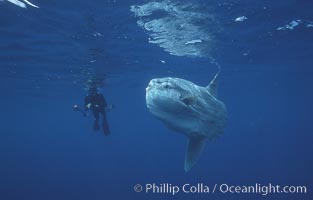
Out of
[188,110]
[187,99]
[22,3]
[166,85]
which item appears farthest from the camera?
[22,3]

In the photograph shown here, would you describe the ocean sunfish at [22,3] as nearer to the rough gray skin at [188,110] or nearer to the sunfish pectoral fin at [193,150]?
the rough gray skin at [188,110]

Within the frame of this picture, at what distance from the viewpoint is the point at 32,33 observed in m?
16.3

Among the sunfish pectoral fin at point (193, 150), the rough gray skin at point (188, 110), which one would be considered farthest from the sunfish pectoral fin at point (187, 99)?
the sunfish pectoral fin at point (193, 150)

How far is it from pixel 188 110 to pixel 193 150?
5.41 feet

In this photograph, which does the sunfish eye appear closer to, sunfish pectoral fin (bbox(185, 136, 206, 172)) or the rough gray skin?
the rough gray skin

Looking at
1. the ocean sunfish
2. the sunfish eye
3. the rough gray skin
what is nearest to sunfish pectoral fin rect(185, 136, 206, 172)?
the rough gray skin

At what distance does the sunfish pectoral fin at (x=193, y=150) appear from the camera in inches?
294

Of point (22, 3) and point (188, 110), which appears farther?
point (22, 3)

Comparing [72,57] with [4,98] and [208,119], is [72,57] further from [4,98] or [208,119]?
[4,98]

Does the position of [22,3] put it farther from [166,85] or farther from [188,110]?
[188,110]

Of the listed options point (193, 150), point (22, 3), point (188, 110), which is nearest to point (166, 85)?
point (188, 110)

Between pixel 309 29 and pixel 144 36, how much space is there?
9668mm

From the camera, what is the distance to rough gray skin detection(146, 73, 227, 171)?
19.8ft

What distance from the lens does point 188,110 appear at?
20.7ft
